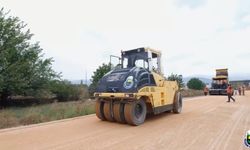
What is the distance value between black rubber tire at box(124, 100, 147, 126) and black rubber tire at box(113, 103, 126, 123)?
0.20 m

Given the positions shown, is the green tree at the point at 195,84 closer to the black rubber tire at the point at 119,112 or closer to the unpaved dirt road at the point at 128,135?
the unpaved dirt road at the point at 128,135

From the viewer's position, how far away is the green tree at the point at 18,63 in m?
21.2

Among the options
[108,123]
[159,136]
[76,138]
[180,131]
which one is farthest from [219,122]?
[76,138]

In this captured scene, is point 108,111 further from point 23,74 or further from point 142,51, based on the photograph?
point 23,74

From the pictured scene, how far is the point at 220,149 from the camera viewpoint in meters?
6.14

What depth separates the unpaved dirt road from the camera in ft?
20.9

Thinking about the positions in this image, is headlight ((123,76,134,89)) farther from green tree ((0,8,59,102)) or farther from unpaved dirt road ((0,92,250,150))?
green tree ((0,8,59,102))

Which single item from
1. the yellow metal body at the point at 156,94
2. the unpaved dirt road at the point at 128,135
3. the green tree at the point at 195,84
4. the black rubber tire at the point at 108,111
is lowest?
the unpaved dirt road at the point at 128,135

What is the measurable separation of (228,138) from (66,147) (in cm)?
441

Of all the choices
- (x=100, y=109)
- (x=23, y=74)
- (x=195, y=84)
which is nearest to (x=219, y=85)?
(x=195, y=84)

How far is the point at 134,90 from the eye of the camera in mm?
8883

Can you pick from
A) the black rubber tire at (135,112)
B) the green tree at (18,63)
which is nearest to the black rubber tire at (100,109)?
the black rubber tire at (135,112)

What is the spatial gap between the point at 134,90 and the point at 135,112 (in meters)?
0.85

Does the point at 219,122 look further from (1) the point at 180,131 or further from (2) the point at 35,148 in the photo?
(2) the point at 35,148
